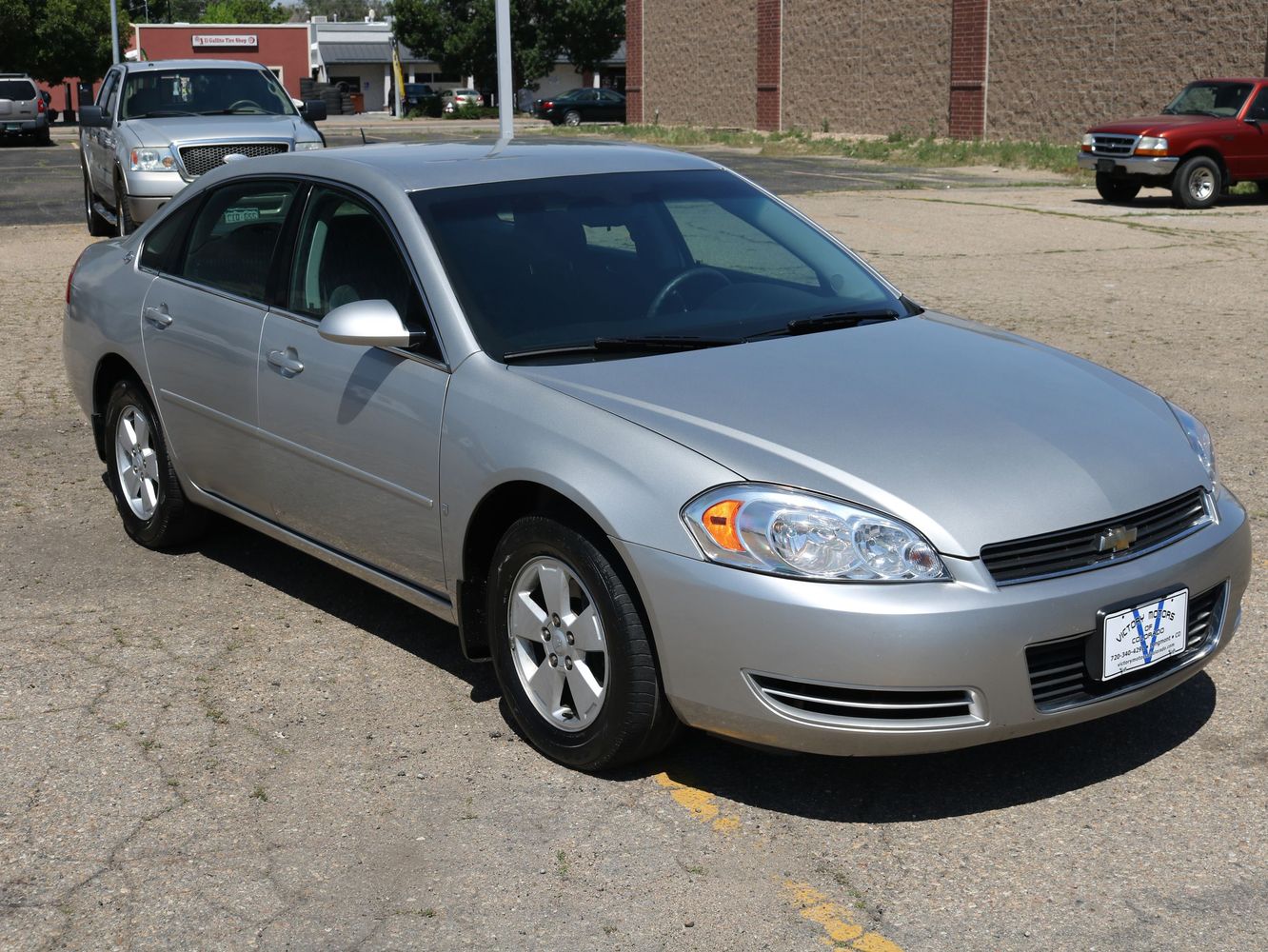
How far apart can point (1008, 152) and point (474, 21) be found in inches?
1644

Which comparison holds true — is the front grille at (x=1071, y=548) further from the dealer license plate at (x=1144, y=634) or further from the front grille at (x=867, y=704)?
the front grille at (x=867, y=704)

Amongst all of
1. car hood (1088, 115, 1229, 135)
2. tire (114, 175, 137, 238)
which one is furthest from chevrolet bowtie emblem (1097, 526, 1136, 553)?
car hood (1088, 115, 1229, 135)

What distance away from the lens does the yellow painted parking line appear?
3281 millimetres

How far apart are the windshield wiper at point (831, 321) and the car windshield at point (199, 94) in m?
12.5

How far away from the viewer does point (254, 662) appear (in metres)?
5.02

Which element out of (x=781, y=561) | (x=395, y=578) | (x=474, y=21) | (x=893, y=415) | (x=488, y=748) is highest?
(x=474, y=21)

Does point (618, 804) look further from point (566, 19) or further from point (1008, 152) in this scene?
point (566, 19)

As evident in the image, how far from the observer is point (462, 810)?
3945mm

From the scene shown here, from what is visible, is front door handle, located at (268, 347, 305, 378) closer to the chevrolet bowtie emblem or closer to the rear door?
the rear door

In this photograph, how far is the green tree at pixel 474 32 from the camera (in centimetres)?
6925

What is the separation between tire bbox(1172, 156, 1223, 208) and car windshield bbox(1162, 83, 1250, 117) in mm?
1056

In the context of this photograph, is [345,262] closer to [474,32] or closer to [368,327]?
[368,327]

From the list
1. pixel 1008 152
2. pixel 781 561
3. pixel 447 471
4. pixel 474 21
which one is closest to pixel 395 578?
pixel 447 471

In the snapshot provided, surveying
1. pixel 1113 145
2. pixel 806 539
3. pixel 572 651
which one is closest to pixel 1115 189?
pixel 1113 145
